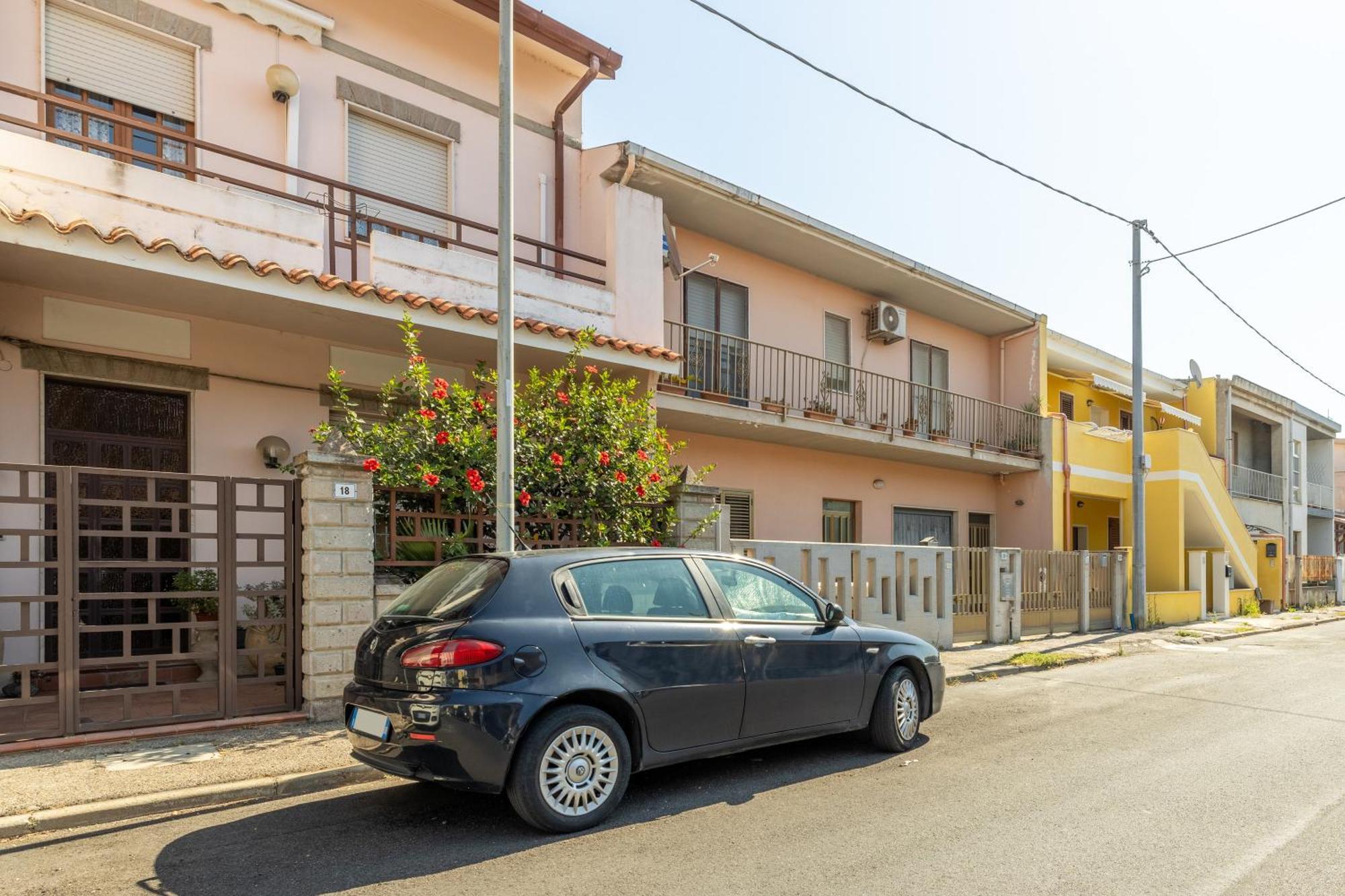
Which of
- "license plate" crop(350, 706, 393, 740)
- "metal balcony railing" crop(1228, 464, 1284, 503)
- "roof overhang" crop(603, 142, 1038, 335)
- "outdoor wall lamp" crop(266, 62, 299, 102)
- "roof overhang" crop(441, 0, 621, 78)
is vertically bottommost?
"license plate" crop(350, 706, 393, 740)

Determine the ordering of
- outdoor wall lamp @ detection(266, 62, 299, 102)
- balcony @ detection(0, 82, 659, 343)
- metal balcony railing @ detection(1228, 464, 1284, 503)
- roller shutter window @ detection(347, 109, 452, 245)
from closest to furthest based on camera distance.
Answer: balcony @ detection(0, 82, 659, 343) → outdoor wall lamp @ detection(266, 62, 299, 102) → roller shutter window @ detection(347, 109, 452, 245) → metal balcony railing @ detection(1228, 464, 1284, 503)

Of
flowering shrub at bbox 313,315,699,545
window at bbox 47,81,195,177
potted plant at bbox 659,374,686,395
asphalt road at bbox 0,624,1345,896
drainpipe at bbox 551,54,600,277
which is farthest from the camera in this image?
potted plant at bbox 659,374,686,395

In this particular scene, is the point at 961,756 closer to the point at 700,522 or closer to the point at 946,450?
the point at 700,522

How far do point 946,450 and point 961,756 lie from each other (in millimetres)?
10812

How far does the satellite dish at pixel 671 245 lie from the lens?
1225cm

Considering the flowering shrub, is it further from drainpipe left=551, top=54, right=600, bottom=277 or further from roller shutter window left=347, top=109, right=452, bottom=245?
drainpipe left=551, top=54, right=600, bottom=277

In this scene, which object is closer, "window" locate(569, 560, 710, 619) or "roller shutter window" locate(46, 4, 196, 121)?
"window" locate(569, 560, 710, 619)

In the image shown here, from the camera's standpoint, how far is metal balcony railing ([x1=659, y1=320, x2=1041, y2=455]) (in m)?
13.1

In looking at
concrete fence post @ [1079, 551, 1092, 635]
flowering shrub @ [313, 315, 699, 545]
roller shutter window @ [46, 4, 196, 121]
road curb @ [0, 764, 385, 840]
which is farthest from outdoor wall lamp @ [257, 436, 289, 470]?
concrete fence post @ [1079, 551, 1092, 635]

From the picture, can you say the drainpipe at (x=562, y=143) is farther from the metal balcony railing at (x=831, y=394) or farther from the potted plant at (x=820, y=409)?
the potted plant at (x=820, y=409)

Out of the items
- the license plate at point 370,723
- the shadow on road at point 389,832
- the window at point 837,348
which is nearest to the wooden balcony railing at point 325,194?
the license plate at point 370,723

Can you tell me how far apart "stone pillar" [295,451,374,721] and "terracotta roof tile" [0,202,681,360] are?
6.06 ft

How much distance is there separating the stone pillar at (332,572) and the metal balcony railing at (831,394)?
17.5 ft

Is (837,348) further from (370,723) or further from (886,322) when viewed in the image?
(370,723)
